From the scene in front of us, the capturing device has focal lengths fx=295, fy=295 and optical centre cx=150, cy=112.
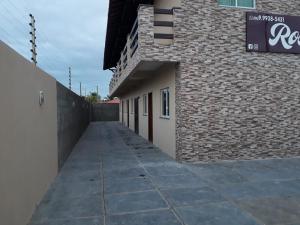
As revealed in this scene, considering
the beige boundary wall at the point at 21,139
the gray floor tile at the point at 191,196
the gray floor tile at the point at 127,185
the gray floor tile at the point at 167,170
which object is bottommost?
the gray floor tile at the point at 191,196

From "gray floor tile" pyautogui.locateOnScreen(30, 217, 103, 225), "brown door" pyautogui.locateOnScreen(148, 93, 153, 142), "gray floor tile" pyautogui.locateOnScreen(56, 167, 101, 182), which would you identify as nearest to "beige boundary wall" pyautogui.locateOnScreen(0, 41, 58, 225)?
"gray floor tile" pyautogui.locateOnScreen(30, 217, 103, 225)

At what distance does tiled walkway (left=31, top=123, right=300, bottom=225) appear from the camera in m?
4.82

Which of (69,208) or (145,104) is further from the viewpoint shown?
(145,104)

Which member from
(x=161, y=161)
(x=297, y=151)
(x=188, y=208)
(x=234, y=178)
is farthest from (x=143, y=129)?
(x=188, y=208)

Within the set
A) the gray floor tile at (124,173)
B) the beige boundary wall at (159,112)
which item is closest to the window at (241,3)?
the beige boundary wall at (159,112)

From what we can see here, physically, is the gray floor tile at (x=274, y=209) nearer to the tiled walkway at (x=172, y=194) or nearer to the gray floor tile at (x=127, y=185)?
the tiled walkway at (x=172, y=194)

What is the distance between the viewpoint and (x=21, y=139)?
14.7 ft

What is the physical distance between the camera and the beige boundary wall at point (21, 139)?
12.1 ft

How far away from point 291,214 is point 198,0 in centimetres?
685

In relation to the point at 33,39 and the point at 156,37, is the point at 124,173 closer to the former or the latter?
the point at 156,37

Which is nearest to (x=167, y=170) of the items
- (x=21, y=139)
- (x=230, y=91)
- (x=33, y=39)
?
(x=230, y=91)

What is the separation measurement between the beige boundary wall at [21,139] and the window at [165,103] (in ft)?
16.7

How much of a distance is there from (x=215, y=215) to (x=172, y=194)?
131 cm

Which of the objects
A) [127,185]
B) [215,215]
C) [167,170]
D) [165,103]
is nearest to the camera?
[215,215]
